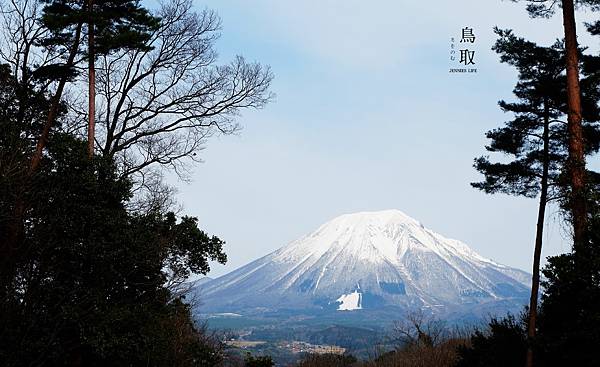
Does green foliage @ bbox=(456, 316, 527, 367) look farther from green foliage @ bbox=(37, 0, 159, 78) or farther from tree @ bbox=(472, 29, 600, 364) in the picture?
green foliage @ bbox=(37, 0, 159, 78)

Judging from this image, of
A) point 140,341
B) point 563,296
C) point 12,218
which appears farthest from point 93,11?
point 563,296

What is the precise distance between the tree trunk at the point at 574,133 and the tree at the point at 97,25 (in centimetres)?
1186

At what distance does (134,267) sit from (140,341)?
2087 mm

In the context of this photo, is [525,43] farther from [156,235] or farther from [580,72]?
[156,235]

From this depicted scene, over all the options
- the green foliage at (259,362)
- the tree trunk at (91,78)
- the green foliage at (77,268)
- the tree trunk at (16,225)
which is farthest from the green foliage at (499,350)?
the tree trunk at (91,78)

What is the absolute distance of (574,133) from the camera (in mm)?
14711

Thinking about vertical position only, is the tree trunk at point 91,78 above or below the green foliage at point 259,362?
above

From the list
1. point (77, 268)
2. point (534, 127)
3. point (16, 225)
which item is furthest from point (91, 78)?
point (534, 127)

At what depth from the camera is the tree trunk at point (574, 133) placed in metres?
13.8

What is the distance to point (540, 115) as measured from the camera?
17875mm

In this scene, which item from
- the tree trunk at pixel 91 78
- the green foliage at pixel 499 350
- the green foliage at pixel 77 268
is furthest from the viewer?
the tree trunk at pixel 91 78

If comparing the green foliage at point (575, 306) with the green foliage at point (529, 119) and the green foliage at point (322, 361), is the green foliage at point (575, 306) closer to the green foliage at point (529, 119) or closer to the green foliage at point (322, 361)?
the green foliage at point (529, 119)

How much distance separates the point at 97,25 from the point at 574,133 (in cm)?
1344

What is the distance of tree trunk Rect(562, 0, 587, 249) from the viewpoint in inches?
543
